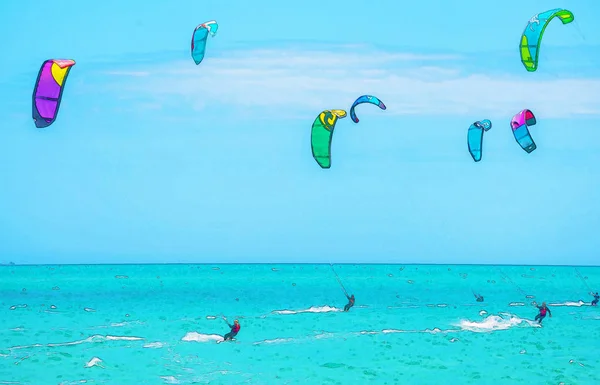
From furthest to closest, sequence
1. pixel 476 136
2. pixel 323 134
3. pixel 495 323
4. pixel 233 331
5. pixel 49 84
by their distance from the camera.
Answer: pixel 495 323 < pixel 233 331 < pixel 476 136 < pixel 323 134 < pixel 49 84

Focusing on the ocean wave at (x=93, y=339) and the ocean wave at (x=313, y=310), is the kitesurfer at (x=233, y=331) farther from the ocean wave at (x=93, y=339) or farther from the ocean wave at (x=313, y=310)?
the ocean wave at (x=313, y=310)

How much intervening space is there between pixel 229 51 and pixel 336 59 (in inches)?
34.4

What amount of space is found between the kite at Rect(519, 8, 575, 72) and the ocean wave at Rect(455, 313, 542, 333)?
2.49m

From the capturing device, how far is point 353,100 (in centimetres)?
607

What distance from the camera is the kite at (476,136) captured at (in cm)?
592

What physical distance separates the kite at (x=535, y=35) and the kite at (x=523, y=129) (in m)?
0.38

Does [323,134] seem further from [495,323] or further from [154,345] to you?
[495,323]

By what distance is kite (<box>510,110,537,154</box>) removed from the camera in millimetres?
5832

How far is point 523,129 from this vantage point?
5.84 meters

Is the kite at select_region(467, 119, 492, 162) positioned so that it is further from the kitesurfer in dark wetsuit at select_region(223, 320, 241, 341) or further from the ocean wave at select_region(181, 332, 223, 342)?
the ocean wave at select_region(181, 332, 223, 342)

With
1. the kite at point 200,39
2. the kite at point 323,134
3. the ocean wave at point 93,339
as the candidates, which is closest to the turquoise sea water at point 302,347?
the ocean wave at point 93,339

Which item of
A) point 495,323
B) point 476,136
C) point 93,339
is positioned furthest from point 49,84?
point 495,323

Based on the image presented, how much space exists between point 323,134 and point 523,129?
158 cm

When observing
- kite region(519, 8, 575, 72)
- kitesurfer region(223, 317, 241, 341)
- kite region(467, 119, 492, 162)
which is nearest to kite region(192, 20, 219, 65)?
kitesurfer region(223, 317, 241, 341)
